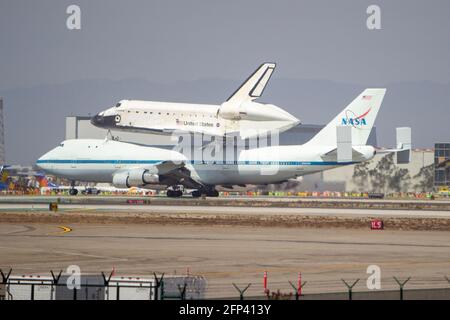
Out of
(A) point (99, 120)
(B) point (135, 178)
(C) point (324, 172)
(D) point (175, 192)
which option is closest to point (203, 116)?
(A) point (99, 120)

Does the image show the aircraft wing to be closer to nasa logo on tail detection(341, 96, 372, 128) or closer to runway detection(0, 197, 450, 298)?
nasa logo on tail detection(341, 96, 372, 128)

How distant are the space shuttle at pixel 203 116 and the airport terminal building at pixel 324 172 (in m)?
2.60

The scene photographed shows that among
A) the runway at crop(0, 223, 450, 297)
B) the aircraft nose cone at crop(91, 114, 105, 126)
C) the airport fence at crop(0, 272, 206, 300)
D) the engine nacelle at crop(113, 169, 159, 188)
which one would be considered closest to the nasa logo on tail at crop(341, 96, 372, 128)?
the engine nacelle at crop(113, 169, 159, 188)

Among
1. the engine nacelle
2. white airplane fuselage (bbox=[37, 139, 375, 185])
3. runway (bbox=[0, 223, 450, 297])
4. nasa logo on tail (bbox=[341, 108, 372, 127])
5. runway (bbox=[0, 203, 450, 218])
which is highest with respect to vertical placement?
nasa logo on tail (bbox=[341, 108, 372, 127])

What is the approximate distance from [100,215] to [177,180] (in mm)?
29283

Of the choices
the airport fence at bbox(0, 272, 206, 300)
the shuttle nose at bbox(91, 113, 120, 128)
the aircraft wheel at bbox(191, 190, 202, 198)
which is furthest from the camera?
the shuttle nose at bbox(91, 113, 120, 128)

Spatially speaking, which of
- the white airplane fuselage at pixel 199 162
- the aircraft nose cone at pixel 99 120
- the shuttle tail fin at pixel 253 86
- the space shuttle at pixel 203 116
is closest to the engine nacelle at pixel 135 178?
the white airplane fuselage at pixel 199 162

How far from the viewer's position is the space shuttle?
338ft

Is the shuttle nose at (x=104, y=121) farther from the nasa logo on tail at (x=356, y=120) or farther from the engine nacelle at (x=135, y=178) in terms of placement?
the nasa logo on tail at (x=356, y=120)

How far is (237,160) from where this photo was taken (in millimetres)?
90812

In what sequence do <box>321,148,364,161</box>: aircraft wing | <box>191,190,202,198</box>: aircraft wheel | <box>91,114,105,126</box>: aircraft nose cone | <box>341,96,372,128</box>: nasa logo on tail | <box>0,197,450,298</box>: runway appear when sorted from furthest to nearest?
<box>91,114,105,126</box>: aircraft nose cone → <box>191,190,202,198</box>: aircraft wheel → <box>341,96,372,128</box>: nasa logo on tail → <box>321,148,364,161</box>: aircraft wing → <box>0,197,450,298</box>: runway

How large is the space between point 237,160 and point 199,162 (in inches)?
178

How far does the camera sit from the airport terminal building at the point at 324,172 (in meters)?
107
